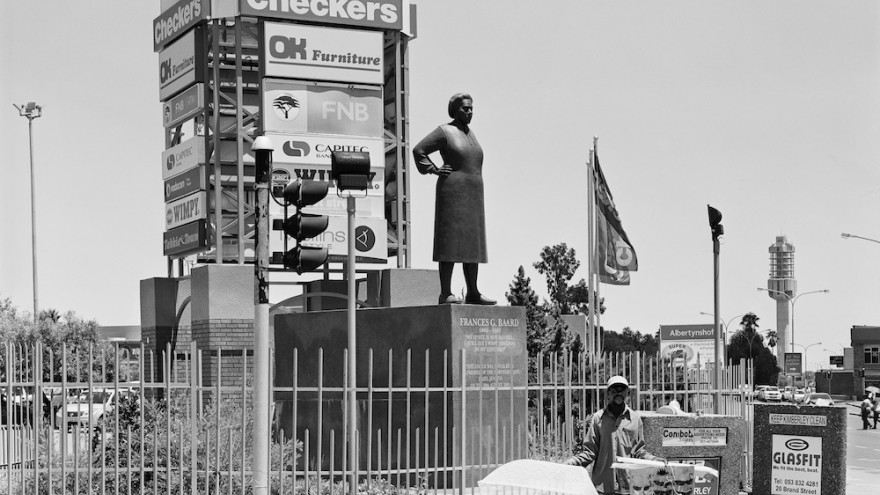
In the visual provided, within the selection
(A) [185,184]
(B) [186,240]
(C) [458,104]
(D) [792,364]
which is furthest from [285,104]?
(D) [792,364]

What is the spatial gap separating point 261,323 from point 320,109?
67.1 feet

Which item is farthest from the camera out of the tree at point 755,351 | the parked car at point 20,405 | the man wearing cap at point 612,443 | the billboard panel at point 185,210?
the tree at point 755,351

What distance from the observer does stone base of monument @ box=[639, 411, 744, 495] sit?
13125 mm

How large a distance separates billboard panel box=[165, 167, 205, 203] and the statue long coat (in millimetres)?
14609

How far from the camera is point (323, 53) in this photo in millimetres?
31656

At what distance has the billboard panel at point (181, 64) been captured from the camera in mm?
31969

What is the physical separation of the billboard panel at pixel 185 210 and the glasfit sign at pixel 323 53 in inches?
139

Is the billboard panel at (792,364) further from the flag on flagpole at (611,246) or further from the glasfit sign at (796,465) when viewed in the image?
the glasfit sign at (796,465)

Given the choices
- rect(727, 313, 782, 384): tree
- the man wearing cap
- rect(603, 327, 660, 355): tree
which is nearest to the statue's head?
the man wearing cap

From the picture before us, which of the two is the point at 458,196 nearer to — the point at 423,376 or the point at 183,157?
the point at 423,376

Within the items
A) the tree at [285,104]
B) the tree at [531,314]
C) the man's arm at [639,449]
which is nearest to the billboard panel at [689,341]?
the tree at [531,314]

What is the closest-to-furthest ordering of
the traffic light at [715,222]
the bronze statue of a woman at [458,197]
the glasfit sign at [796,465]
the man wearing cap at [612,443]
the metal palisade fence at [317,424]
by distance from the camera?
1. the man wearing cap at [612,443]
2. the metal palisade fence at [317,424]
3. the glasfit sign at [796,465]
4. the bronze statue of a woman at [458,197]
5. the traffic light at [715,222]

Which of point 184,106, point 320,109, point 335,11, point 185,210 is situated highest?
point 335,11

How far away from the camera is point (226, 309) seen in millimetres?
30031
